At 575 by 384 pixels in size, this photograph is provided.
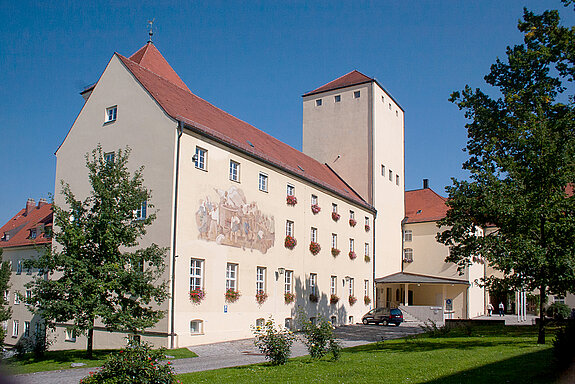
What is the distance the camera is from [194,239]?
21938 millimetres

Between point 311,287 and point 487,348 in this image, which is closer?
point 487,348

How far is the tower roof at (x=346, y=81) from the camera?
42494 millimetres

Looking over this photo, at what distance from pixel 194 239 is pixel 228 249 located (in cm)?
237

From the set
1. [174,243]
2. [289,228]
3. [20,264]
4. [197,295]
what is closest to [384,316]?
[289,228]

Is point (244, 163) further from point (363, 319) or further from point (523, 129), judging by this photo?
point (363, 319)

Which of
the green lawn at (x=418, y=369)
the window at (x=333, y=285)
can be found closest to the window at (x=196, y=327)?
the green lawn at (x=418, y=369)

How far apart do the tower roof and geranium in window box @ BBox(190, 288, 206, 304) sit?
25.7 m

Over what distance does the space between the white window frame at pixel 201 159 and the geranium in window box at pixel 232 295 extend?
5716 millimetres

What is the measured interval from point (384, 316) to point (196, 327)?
59.1 ft

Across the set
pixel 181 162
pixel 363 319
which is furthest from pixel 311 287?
pixel 181 162

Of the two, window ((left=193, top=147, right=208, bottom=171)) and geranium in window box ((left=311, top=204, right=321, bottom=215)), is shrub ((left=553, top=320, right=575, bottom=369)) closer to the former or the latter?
window ((left=193, top=147, right=208, bottom=171))

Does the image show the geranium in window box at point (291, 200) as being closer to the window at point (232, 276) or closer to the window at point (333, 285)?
the window at point (232, 276)

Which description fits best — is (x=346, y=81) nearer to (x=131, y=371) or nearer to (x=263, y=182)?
(x=263, y=182)

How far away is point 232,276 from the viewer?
79.6 feet
